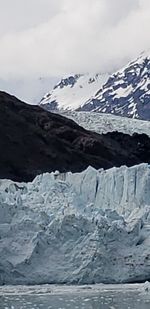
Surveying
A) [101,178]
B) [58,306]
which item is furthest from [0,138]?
[58,306]

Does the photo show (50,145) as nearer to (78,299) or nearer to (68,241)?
(68,241)

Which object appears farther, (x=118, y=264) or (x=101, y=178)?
(x=101, y=178)

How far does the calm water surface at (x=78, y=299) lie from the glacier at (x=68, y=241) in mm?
1243

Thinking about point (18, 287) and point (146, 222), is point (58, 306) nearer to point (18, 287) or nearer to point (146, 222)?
point (18, 287)

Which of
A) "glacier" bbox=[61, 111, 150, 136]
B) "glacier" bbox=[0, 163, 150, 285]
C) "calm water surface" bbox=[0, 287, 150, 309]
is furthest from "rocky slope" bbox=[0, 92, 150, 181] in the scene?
"calm water surface" bbox=[0, 287, 150, 309]

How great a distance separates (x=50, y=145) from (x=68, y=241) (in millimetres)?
27188

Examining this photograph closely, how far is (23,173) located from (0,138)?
4861mm

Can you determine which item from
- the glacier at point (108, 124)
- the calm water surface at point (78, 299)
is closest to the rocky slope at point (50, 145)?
the glacier at point (108, 124)

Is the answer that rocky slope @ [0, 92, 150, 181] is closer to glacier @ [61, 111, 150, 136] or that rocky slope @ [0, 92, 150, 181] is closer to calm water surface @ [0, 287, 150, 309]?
glacier @ [61, 111, 150, 136]

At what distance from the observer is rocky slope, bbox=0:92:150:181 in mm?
46656

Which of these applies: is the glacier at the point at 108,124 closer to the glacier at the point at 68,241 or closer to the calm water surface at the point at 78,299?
the glacier at the point at 68,241

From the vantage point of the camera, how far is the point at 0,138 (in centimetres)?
4869

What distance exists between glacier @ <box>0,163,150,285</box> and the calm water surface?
1243 millimetres

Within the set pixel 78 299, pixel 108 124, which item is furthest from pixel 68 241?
pixel 108 124
